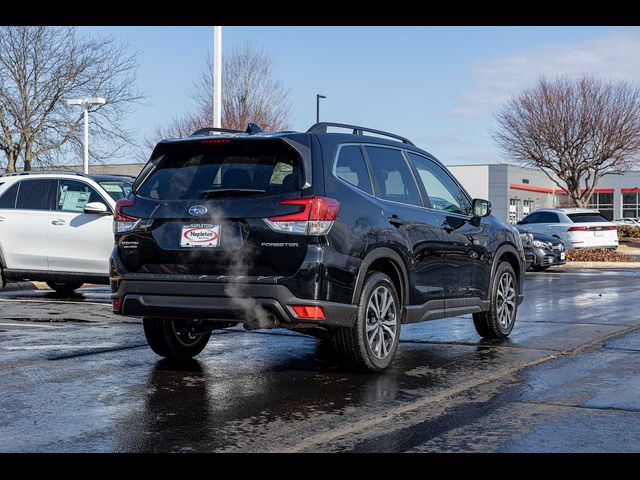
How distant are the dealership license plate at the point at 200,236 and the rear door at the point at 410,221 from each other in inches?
58.0

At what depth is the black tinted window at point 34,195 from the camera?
45.7ft

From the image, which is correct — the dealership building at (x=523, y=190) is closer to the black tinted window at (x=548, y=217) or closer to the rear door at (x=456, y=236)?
the black tinted window at (x=548, y=217)

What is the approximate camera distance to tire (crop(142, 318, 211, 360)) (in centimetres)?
778

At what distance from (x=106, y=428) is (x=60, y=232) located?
28.5ft

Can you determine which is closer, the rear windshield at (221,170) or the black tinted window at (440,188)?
the rear windshield at (221,170)

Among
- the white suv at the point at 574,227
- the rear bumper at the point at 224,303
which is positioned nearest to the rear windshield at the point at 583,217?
the white suv at the point at 574,227

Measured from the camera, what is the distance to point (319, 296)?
6.61 meters

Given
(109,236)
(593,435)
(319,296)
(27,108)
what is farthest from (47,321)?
(27,108)

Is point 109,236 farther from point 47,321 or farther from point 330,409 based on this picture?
point 330,409

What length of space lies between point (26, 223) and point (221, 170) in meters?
7.82

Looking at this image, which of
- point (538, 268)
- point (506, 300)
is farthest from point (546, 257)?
point (506, 300)

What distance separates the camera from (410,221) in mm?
7738

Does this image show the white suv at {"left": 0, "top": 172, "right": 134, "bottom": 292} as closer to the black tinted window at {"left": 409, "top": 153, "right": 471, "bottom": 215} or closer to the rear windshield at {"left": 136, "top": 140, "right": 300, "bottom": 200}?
the black tinted window at {"left": 409, "top": 153, "right": 471, "bottom": 215}

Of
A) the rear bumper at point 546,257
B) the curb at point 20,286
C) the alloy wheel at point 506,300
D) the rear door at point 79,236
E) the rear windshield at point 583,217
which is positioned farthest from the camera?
the rear windshield at point 583,217
